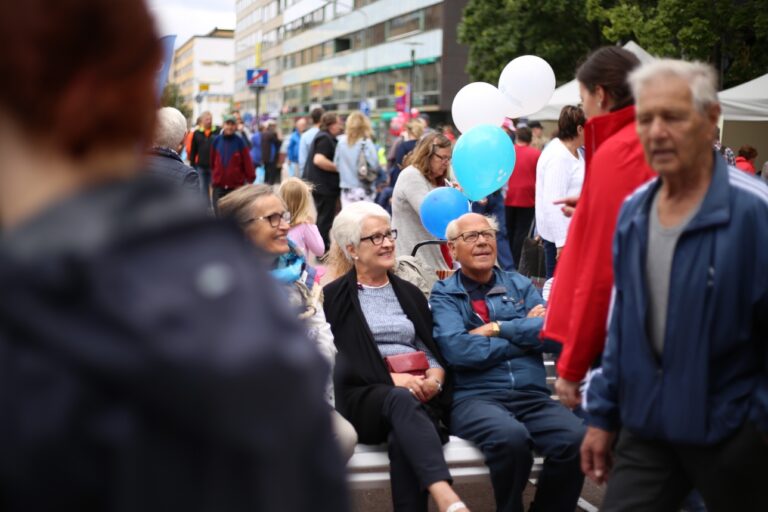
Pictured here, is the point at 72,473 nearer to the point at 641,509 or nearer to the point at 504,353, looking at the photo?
the point at 641,509

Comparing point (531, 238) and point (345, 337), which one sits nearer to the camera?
point (345, 337)

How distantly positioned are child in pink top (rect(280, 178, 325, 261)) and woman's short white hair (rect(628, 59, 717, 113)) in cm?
354

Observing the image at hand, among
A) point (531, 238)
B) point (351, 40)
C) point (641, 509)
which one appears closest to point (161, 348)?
point (641, 509)

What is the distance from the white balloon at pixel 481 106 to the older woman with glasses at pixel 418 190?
451 millimetres

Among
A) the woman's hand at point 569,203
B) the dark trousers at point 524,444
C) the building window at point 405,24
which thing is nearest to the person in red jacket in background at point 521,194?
the dark trousers at point 524,444

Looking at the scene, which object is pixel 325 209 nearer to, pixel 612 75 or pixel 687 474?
pixel 612 75

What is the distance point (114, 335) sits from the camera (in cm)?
88

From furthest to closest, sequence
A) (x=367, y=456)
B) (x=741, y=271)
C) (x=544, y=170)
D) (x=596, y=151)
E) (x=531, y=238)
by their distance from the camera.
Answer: (x=531, y=238)
(x=544, y=170)
(x=367, y=456)
(x=596, y=151)
(x=741, y=271)

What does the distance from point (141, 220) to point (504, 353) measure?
3640mm

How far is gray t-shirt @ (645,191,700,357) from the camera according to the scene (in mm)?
2623

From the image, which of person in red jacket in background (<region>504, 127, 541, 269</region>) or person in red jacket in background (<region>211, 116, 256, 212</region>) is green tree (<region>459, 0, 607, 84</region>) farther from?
person in red jacket in background (<region>504, 127, 541, 269</region>)

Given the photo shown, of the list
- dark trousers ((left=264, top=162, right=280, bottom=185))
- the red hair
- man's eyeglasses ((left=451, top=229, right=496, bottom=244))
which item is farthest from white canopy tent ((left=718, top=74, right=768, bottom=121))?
the red hair

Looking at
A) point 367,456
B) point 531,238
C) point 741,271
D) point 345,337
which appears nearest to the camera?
point 741,271

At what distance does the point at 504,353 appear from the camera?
4441 millimetres
